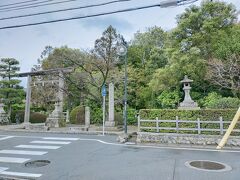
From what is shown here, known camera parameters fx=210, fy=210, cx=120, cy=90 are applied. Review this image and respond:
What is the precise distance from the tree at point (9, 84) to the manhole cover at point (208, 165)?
20532 millimetres

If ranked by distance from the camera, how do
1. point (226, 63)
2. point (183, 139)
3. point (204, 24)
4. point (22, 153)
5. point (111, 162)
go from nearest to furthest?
1. point (111, 162)
2. point (22, 153)
3. point (183, 139)
4. point (226, 63)
5. point (204, 24)

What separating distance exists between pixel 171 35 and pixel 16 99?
1696cm

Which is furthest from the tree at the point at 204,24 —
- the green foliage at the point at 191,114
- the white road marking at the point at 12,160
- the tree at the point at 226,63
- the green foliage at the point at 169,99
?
the white road marking at the point at 12,160

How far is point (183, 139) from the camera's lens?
9523 mm

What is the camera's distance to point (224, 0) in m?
17.8

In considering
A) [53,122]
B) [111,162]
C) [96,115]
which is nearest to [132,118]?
[96,115]

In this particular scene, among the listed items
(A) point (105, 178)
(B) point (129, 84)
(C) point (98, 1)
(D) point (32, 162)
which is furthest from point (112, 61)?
(A) point (105, 178)

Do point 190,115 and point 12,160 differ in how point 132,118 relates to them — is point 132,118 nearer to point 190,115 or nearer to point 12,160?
point 190,115

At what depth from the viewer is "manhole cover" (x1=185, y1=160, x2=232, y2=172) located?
572 centimetres

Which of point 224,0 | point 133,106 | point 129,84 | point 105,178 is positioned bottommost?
point 105,178

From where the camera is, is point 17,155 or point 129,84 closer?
point 17,155

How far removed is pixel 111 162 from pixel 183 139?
4321 millimetres

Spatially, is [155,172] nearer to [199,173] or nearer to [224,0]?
[199,173]

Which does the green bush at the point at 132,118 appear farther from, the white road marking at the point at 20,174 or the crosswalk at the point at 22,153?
the white road marking at the point at 20,174
